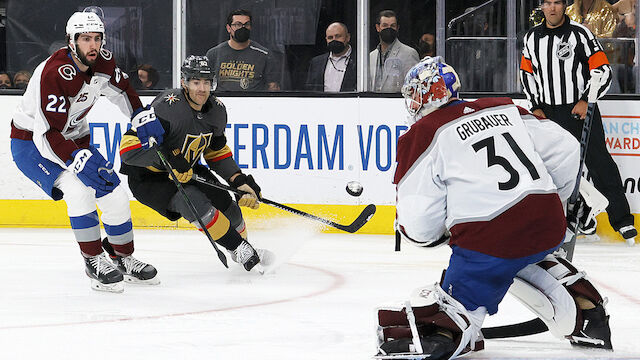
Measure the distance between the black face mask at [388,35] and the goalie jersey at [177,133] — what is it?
1.70 meters

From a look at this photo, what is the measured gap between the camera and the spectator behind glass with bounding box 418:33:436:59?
5.48 meters

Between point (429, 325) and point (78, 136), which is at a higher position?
point (78, 136)

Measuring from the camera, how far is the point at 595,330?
2475 millimetres

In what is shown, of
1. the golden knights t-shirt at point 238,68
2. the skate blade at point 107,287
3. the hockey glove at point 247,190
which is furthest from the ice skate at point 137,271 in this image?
the golden knights t-shirt at point 238,68

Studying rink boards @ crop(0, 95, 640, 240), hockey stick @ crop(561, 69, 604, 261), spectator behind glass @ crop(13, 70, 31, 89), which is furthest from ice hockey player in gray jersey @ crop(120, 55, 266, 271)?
spectator behind glass @ crop(13, 70, 31, 89)

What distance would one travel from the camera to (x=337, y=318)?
3043 millimetres

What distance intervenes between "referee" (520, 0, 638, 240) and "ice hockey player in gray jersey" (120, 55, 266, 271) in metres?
1.86

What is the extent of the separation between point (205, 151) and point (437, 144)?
1978 millimetres

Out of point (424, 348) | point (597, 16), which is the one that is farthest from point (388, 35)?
point (424, 348)

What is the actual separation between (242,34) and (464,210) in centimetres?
348

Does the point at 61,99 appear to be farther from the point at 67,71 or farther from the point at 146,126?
the point at 146,126

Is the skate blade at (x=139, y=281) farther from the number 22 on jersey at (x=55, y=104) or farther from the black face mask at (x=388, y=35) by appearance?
the black face mask at (x=388, y=35)

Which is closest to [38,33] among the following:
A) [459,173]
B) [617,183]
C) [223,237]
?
[223,237]

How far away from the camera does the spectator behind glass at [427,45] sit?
5477mm
